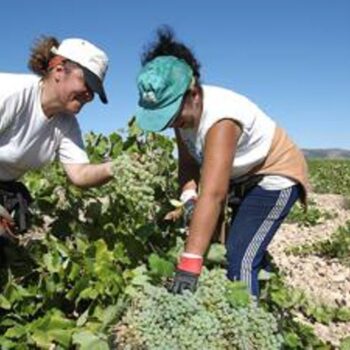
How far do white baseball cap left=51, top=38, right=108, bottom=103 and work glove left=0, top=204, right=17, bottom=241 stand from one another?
70 cm

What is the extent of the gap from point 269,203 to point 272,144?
0.27 meters

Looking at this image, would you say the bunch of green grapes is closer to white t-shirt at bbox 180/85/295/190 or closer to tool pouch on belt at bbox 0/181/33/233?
white t-shirt at bbox 180/85/295/190

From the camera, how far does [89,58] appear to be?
347 cm

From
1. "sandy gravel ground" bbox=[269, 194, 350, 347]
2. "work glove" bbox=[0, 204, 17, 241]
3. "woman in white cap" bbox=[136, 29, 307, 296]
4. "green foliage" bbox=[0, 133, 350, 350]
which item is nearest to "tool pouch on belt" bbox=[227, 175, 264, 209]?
"woman in white cap" bbox=[136, 29, 307, 296]

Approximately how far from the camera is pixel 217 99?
10.6 ft

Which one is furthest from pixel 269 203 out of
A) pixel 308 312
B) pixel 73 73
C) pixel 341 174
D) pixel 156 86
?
pixel 341 174

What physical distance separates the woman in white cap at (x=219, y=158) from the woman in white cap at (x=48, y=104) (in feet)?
0.99

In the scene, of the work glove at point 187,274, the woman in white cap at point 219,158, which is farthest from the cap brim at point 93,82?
the work glove at point 187,274

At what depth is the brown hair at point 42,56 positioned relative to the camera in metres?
3.58

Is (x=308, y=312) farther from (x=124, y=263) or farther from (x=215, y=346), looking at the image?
(x=215, y=346)

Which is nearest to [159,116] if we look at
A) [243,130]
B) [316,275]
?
[243,130]

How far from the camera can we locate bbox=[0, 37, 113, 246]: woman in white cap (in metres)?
3.46

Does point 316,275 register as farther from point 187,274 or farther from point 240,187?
point 187,274

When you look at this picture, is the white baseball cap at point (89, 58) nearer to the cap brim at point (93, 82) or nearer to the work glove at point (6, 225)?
the cap brim at point (93, 82)
